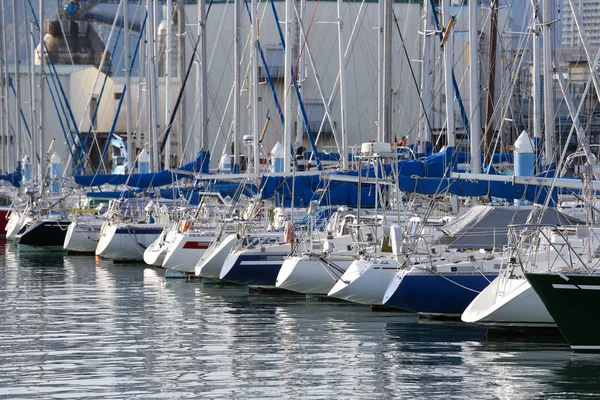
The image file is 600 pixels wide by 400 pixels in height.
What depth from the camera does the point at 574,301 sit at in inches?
690

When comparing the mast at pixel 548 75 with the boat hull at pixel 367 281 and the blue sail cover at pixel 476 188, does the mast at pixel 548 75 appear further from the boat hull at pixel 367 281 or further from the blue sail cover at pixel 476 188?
the boat hull at pixel 367 281

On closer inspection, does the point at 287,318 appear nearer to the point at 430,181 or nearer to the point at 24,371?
the point at 430,181

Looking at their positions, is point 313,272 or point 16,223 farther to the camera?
point 16,223

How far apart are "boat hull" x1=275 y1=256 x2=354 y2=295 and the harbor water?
528 millimetres

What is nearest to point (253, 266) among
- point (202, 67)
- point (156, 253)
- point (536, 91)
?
point (156, 253)

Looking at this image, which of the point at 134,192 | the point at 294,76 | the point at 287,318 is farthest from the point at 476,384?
the point at 134,192

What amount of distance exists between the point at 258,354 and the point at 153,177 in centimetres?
1855

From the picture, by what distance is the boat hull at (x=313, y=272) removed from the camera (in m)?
25.5

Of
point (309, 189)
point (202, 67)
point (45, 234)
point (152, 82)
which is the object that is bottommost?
point (45, 234)

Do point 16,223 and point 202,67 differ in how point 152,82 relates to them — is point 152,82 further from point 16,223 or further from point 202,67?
point 202,67

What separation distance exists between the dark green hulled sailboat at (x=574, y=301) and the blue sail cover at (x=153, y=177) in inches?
728

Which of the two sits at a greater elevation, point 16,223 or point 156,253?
point 16,223

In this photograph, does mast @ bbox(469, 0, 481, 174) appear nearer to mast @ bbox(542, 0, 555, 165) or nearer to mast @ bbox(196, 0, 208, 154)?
mast @ bbox(542, 0, 555, 165)

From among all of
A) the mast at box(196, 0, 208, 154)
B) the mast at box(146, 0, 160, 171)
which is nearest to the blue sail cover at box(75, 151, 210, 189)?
the mast at box(196, 0, 208, 154)
